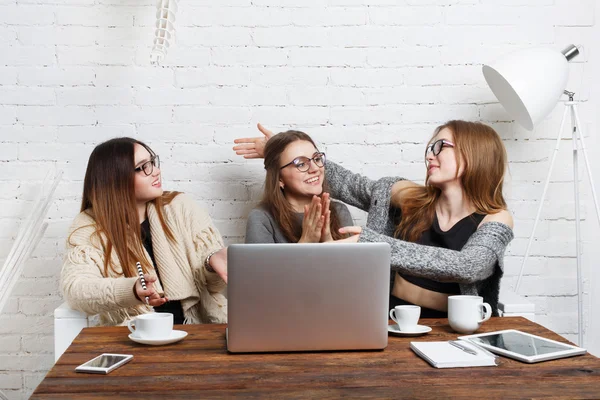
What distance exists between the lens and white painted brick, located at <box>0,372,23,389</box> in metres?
2.91

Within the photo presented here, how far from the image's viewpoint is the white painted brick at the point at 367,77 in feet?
9.63

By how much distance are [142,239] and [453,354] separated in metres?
1.44

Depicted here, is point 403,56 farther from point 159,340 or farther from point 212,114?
point 159,340

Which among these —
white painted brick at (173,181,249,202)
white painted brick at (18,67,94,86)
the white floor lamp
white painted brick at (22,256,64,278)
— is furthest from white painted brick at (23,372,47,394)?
the white floor lamp

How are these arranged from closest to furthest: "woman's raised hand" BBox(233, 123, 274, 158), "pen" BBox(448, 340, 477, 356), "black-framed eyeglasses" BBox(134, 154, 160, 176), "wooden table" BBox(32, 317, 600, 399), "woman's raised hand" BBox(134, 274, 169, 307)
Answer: "wooden table" BBox(32, 317, 600, 399)
"pen" BBox(448, 340, 477, 356)
"woman's raised hand" BBox(134, 274, 169, 307)
"black-framed eyeglasses" BBox(134, 154, 160, 176)
"woman's raised hand" BBox(233, 123, 274, 158)

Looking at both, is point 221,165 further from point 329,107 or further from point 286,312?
point 286,312

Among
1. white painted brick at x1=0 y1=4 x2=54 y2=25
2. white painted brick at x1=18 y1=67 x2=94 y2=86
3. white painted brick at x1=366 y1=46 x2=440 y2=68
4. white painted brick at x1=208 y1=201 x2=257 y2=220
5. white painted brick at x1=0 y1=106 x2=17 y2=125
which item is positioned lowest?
white painted brick at x1=208 y1=201 x2=257 y2=220

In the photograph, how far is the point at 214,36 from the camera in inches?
114

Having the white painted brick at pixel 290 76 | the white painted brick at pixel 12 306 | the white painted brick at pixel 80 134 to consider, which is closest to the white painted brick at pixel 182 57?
the white painted brick at pixel 290 76

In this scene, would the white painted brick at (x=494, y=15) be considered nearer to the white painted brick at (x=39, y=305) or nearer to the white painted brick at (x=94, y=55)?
the white painted brick at (x=94, y=55)

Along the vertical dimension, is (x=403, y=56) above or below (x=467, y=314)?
above

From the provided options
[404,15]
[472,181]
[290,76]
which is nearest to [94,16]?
[290,76]

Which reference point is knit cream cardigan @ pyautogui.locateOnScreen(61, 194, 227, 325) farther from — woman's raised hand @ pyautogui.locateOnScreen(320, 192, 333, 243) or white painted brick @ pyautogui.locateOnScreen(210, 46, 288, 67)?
white painted brick @ pyautogui.locateOnScreen(210, 46, 288, 67)

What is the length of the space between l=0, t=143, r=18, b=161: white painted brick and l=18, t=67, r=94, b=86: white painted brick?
11.1 inches
